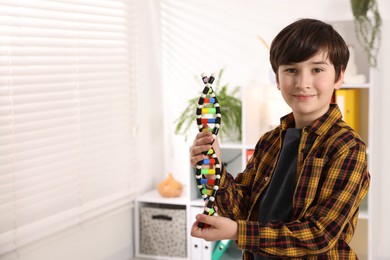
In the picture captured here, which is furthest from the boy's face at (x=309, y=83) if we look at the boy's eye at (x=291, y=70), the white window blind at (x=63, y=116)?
the white window blind at (x=63, y=116)

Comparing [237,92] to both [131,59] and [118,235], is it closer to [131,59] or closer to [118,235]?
[131,59]

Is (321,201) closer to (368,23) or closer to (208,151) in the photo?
(208,151)

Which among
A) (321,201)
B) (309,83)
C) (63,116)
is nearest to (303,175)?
(321,201)

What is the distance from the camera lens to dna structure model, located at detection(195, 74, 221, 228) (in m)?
1.36

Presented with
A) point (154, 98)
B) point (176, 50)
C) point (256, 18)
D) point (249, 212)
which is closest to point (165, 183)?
point (154, 98)

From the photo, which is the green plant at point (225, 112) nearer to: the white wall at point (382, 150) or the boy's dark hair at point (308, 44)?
the white wall at point (382, 150)

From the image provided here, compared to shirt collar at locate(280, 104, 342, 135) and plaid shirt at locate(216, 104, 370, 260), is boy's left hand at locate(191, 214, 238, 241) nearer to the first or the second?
plaid shirt at locate(216, 104, 370, 260)

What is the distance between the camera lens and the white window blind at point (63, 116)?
9.57 ft

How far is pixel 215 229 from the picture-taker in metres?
1.27

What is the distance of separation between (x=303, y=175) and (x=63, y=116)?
212cm

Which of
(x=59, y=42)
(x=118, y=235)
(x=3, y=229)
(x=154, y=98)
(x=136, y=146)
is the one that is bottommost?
(x=118, y=235)

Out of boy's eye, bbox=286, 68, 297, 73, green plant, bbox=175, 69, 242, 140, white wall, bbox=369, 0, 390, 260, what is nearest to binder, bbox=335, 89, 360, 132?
white wall, bbox=369, 0, 390, 260

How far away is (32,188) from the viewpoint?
306 cm

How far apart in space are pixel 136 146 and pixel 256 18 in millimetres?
1101
